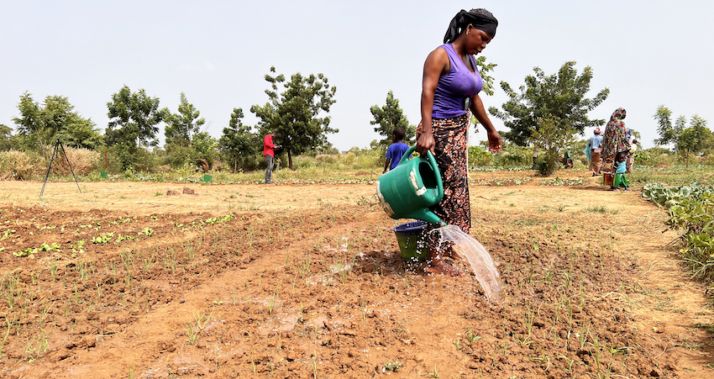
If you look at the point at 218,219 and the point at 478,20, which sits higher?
the point at 478,20

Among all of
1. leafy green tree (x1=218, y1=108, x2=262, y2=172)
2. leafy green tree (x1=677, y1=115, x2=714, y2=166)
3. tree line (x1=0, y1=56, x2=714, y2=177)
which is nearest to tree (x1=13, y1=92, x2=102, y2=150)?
tree line (x1=0, y1=56, x2=714, y2=177)

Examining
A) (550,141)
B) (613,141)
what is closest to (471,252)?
(613,141)

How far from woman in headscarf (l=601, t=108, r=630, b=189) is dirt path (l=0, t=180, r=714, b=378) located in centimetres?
490

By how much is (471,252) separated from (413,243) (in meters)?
0.37

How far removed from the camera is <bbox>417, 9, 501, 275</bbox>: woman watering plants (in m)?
2.89

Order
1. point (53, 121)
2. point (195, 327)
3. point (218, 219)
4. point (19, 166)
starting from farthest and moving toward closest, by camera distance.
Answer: point (53, 121) < point (19, 166) < point (218, 219) < point (195, 327)

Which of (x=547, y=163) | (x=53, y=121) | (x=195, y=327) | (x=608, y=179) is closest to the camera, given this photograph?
(x=195, y=327)

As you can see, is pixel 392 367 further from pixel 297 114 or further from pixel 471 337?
pixel 297 114

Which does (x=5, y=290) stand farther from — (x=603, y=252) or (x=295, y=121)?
(x=295, y=121)

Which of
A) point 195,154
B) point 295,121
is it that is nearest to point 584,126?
point 295,121

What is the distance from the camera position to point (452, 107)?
119 inches

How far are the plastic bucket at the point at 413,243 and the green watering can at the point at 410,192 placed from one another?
19 centimetres

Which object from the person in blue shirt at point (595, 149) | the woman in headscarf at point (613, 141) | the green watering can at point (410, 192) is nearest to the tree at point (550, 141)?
the person in blue shirt at point (595, 149)

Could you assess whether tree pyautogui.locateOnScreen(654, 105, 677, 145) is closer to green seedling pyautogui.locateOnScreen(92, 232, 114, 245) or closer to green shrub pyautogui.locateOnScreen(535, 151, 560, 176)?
green shrub pyautogui.locateOnScreen(535, 151, 560, 176)
